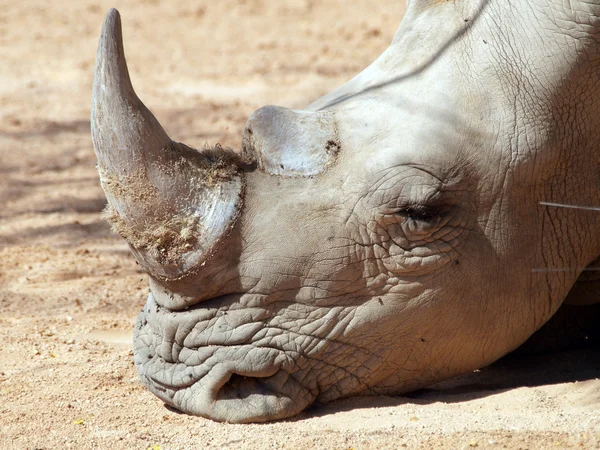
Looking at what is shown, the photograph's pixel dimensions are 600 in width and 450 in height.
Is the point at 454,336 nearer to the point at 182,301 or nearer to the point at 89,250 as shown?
the point at 182,301

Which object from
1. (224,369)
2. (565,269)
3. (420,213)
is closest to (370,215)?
(420,213)

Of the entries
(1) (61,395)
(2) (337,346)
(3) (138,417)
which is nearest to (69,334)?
(1) (61,395)

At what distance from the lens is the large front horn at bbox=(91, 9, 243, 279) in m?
3.66

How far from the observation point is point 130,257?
21.3ft

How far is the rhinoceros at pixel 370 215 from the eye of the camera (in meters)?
3.75

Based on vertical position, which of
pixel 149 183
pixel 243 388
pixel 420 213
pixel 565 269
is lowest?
pixel 243 388

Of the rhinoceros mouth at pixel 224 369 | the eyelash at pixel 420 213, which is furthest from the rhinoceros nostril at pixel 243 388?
the eyelash at pixel 420 213

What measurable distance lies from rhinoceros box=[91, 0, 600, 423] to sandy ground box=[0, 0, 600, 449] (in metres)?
0.22

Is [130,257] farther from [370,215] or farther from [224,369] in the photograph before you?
[370,215]

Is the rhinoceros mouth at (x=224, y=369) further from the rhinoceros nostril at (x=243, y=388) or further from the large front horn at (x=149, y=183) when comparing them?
the large front horn at (x=149, y=183)

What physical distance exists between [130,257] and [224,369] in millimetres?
2819

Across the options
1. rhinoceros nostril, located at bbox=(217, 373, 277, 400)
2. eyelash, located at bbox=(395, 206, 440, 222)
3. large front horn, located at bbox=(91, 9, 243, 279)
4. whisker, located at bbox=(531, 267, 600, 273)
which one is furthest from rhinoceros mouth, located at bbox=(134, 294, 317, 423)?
whisker, located at bbox=(531, 267, 600, 273)

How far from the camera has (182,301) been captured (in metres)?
3.85

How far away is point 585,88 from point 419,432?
158 cm
